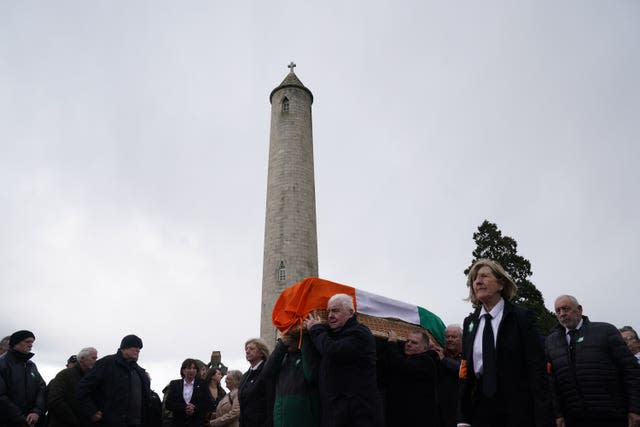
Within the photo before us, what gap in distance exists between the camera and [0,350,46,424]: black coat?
233 inches

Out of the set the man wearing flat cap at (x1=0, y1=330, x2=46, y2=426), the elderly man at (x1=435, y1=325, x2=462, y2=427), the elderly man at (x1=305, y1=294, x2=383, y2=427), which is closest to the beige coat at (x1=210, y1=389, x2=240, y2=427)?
the man wearing flat cap at (x1=0, y1=330, x2=46, y2=426)

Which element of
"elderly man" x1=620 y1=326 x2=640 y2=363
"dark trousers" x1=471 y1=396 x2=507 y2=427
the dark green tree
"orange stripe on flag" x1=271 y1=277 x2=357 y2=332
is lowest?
"dark trousers" x1=471 y1=396 x2=507 y2=427

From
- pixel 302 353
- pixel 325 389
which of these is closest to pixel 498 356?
pixel 325 389

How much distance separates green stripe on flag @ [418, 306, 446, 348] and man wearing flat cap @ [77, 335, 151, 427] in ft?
11.7

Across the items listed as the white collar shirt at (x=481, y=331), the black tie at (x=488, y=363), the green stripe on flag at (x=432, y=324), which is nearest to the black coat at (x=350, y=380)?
the white collar shirt at (x=481, y=331)

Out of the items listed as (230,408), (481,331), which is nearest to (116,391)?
(230,408)

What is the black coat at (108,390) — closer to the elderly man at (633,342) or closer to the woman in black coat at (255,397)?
the woman in black coat at (255,397)

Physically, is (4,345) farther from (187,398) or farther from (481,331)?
(481,331)

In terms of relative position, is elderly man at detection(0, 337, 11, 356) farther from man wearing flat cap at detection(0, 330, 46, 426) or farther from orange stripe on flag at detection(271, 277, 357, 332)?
orange stripe on flag at detection(271, 277, 357, 332)

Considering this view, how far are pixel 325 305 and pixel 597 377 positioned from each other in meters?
2.59

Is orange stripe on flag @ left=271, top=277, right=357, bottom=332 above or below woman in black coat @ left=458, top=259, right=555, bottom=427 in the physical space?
above

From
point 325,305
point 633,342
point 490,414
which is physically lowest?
point 490,414

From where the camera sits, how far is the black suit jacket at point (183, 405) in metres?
6.79

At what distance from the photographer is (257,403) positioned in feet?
19.0
